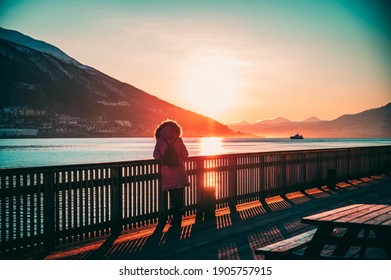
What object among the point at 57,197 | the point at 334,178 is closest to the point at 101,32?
the point at 57,197

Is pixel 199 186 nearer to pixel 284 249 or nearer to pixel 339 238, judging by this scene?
pixel 339 238

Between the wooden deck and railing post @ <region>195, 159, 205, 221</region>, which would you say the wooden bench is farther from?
railing post @ <region>195, 159, 205, 221</region>

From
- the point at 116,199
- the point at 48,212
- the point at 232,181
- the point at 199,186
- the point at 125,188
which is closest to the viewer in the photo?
the point at 48,212

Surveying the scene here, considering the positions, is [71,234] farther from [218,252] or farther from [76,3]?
[76,3]

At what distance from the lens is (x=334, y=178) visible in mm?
16344

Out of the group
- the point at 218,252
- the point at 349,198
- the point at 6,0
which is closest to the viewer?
the point at 218,252

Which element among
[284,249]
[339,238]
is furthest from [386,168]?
[284,249]

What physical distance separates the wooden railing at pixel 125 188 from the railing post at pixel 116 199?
17mm

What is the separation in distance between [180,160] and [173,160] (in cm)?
16

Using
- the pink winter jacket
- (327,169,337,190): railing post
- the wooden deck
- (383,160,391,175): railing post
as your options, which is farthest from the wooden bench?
(383,160,391,175): railing post

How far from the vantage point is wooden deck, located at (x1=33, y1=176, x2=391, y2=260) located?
7.27 meters

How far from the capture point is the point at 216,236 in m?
8.54
